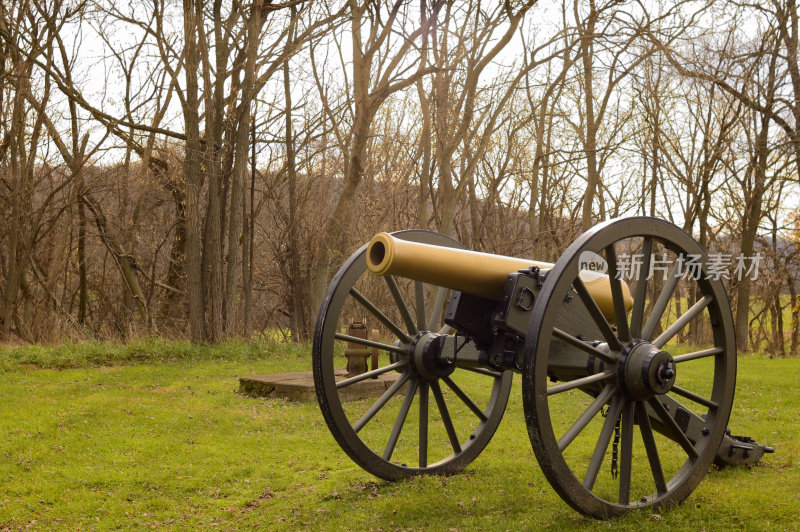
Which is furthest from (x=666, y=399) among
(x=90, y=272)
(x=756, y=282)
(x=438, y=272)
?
(x=90, y=272)

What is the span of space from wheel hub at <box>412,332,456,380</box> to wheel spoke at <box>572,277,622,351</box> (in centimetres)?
135

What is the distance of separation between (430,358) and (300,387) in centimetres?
366

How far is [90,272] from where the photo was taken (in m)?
20.2

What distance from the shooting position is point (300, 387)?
28.2ft

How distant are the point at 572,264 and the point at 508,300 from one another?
0.49 meters

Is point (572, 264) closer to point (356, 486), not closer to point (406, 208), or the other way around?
point (356, 486)

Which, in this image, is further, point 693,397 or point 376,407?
point 376,407

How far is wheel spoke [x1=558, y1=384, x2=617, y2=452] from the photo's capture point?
3.71 m

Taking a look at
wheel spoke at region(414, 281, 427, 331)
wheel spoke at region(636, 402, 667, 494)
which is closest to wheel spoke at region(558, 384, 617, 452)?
wheel spoke at region(636, 402, 667, 494)

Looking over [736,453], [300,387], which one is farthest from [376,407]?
[300,387]

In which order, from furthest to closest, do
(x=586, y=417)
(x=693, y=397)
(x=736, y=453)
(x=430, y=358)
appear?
(x=736, y=453) → (x=430, y=358) → (x=693, y=397) → (x=586, y=417)

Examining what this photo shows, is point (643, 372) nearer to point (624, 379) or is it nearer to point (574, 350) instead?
point (624, 379)

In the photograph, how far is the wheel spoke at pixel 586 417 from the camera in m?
3.71

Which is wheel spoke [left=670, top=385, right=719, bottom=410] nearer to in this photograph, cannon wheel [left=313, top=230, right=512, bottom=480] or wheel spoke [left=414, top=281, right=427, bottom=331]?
cannon wheel [left=313, top=230, right=512, bottom=480]
